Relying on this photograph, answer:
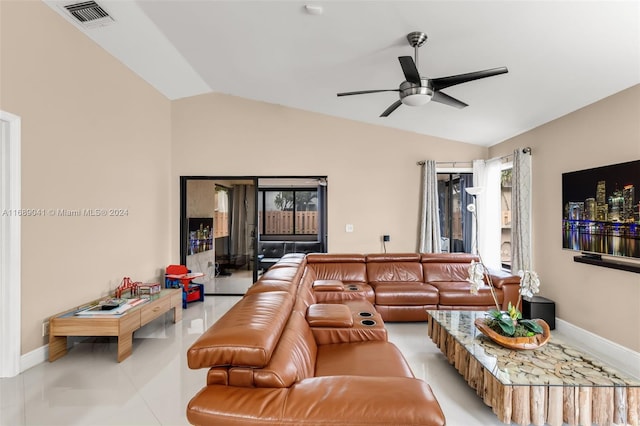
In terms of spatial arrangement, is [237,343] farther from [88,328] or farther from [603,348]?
[603,348]

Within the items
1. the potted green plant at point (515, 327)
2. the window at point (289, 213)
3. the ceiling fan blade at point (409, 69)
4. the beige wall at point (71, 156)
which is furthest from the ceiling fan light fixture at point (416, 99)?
the window at point (289, 213)

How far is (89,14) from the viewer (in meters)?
3.31

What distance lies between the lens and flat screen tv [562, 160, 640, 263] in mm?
2984

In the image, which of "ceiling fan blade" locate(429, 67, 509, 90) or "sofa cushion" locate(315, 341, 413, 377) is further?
"ceiling fan blade" locate(429, 67, 509, 90)

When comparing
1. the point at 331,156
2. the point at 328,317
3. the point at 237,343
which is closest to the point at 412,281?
the point at 331,156

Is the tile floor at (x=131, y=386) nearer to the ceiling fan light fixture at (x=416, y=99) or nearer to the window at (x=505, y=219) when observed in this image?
the ceiling fan light fixture at (x=416, y=99)

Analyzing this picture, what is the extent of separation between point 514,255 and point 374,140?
2878mm

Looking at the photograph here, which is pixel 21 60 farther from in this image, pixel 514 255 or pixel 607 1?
pixel 514 255

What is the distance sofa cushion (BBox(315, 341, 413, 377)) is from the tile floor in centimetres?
59

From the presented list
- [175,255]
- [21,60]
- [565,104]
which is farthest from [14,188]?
[565,104]

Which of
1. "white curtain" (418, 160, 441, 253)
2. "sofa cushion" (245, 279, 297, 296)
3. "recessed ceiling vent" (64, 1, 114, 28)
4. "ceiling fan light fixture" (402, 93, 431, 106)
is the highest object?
"recessed ceiling vent" (64, 1, 114, 28)

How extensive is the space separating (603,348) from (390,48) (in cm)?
378

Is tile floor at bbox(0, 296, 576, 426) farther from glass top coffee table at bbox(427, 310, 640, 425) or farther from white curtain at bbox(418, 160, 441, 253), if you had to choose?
white curtain at bbox(418, 160, 441, 253)

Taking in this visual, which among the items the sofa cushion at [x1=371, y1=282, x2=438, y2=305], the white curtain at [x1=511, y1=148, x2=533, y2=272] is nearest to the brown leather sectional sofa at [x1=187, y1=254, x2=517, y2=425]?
the sofa cushion at [x1=371, y1=282, x2=438, y2=305]
